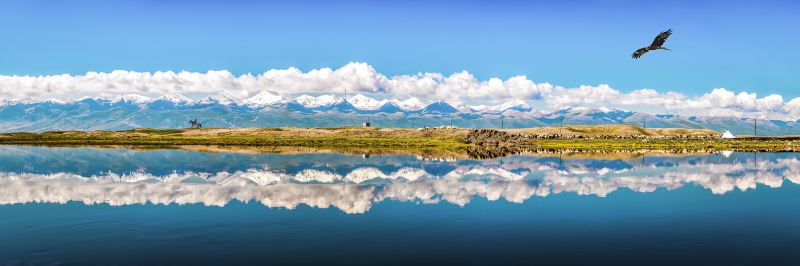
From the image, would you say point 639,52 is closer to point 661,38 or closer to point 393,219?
point 661,38

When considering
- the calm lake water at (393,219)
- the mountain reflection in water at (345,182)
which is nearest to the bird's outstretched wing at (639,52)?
the calm lake water at (393,219)

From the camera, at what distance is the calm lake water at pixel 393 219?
83.5 feet

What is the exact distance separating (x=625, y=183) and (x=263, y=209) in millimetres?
32546

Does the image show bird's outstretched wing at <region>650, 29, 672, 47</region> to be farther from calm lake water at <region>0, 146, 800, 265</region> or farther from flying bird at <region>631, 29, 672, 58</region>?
calm lake water at <region>0, 146, 800, 265</region>

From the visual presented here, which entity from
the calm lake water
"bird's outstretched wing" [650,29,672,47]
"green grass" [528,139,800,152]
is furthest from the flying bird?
"green grass" [528,139,800,152]

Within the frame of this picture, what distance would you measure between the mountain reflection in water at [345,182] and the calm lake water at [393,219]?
187mm

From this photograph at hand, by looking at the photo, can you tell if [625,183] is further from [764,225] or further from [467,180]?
[764,225]

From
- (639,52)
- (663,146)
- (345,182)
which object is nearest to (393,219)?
(639,52)

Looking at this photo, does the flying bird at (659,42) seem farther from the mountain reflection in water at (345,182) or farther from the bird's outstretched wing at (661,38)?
the mountain reflection in water at (345,182)

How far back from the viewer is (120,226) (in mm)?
31203

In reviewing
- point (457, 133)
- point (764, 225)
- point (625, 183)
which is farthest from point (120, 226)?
point (457, 133)

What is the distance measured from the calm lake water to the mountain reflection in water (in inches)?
7.4

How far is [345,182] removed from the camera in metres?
54.0

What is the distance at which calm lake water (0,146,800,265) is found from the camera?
83.5ft
